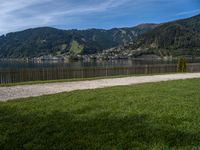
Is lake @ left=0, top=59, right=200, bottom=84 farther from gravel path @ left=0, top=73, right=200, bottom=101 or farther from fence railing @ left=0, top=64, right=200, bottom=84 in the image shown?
gravel path @ left=0, top=73, right=200, bottom=101

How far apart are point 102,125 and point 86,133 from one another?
767 mm

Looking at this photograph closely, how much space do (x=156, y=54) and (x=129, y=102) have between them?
186326 mm

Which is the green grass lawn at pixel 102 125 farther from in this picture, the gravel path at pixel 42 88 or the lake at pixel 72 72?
the lake at pixel 72 72

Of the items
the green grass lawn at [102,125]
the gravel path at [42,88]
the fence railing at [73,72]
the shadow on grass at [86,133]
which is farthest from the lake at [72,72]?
the shadow on grass at [86,133]

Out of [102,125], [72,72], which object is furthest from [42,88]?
[102,125]

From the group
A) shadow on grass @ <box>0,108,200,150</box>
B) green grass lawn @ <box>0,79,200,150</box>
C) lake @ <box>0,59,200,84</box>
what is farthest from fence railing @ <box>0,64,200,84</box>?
shadow on grass @ <box>0,108,200,150</box>

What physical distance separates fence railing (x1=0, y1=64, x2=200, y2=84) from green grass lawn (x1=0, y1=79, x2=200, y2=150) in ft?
42.6

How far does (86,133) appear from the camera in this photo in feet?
20.2

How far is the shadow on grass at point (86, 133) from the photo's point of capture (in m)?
5.38

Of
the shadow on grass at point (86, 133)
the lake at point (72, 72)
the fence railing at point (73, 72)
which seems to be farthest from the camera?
the lake at point (72, 72)

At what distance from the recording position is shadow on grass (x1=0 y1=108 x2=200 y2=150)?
17.7 feet

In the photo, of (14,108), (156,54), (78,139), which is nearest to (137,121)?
(78,139)

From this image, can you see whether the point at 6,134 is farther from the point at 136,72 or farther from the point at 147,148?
the point at 136,72

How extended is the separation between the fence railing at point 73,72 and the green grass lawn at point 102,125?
13.0 m
